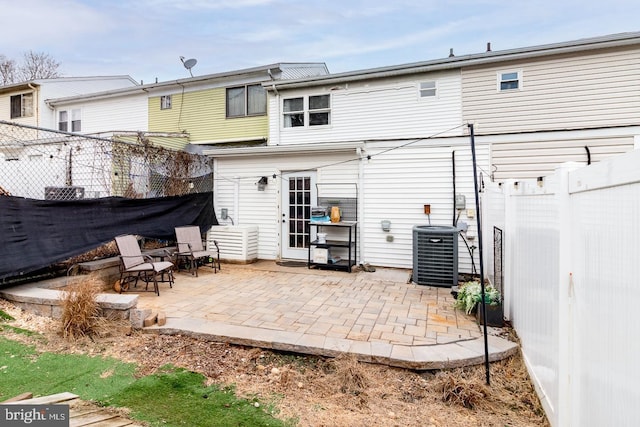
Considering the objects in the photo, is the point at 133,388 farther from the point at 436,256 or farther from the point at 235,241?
the point at 235,241

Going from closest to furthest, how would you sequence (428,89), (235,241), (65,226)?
(65,226) → (428,89) → (235,241)

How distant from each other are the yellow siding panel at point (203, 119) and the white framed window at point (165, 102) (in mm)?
122

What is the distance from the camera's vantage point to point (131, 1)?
7875 mm

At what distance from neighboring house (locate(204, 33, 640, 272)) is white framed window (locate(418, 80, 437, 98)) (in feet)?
0.07

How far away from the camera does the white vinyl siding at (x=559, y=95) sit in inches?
267

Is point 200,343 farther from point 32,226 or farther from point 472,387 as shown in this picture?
point 32,226

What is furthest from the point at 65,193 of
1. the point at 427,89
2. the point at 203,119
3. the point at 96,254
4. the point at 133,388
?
the point at 427,89

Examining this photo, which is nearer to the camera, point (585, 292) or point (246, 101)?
point (585, 292)

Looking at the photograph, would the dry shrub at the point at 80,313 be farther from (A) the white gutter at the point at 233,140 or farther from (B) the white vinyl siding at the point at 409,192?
(A) the white gutter at the point at 233,140

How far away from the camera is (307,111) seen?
29.0 feet

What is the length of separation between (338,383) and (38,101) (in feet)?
55.9

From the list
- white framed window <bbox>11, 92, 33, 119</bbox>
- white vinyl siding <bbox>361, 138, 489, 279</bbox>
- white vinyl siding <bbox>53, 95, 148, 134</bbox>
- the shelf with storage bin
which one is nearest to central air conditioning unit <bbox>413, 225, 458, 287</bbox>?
white vinyl siding <bbox>361, 138, 489, 279</bbox>

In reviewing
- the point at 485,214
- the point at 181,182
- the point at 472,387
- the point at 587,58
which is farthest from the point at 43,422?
the point at 587,58

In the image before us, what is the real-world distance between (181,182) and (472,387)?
827 cm
